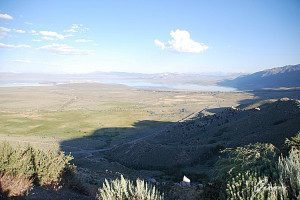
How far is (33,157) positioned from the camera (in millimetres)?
14742

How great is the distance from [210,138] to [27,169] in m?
44.8

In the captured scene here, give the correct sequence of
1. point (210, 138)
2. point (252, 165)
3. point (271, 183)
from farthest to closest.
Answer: point (210, 138)
point (252, 165)
point (271, 183)

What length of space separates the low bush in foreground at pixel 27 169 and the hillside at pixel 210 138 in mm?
28132

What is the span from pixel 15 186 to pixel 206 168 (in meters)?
31.2

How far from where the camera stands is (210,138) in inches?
2217

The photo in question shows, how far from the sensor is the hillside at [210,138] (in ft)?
146

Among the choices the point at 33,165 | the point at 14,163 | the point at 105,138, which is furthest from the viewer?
the point at 105,138

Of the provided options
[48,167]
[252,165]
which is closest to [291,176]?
[252,165]

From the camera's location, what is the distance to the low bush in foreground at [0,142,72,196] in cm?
1180

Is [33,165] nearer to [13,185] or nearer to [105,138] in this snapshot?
[13,185]

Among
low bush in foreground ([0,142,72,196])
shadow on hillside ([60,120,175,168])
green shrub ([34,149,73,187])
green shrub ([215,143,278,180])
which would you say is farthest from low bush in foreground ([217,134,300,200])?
shadow on hillside ([60,120,175,168])

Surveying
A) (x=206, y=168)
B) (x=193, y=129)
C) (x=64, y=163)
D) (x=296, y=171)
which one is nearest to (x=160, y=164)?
(x=206, y=168)

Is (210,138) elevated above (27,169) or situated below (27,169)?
below

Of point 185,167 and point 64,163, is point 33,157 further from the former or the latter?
point 185,167
